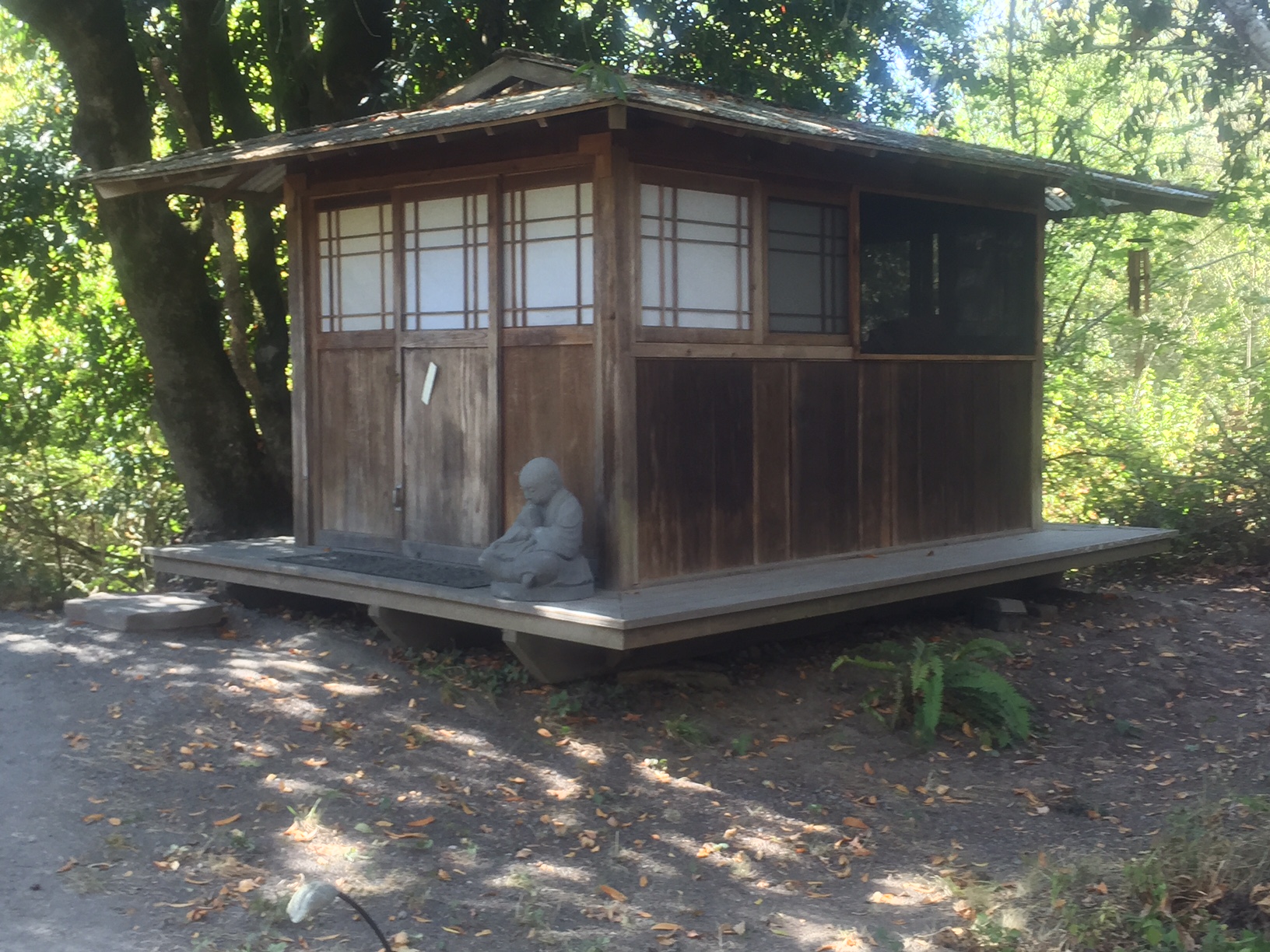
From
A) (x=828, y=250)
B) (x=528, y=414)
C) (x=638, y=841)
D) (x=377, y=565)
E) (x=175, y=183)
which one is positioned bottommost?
(x=638, y=841)

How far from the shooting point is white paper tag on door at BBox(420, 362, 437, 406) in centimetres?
841

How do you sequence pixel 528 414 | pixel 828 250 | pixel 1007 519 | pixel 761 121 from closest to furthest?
pixel 761 121 < pixel 528 414 < pixel 828 250 < pixel 1007 519

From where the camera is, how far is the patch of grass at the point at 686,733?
22.6 feet

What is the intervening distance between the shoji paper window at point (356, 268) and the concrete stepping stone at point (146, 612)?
2.16 meters

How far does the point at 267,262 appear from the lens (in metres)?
11.9

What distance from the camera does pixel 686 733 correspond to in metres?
6.92

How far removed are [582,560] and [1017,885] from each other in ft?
9.88

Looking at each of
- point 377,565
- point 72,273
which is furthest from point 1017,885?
point 72,273

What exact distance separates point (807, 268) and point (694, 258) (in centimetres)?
107

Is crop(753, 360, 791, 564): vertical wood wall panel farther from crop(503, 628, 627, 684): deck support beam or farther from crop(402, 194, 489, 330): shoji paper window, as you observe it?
crop(402, 194, 489, 330): shoji paper window

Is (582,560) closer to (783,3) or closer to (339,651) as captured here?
(339,651)

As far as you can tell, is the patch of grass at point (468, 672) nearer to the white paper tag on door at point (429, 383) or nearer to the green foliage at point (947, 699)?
the white paper tag on door at point (429, 383)

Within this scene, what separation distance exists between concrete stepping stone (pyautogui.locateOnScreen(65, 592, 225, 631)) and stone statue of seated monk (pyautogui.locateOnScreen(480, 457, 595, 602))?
257cm

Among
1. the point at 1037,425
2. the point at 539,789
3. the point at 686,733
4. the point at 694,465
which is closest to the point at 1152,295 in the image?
the point at 1037,425
